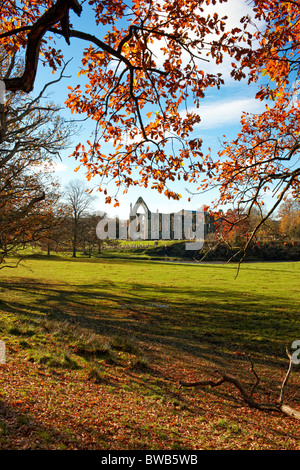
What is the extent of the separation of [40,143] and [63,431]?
13.3m

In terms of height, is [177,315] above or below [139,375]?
below

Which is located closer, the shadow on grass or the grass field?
the grass field

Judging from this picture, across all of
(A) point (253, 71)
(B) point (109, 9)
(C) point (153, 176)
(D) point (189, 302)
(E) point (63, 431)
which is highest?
(B) point (109, 9)

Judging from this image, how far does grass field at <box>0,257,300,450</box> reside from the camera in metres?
4.64

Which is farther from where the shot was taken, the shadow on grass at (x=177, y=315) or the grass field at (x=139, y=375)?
the shadow on grass at (x=177, y=315)

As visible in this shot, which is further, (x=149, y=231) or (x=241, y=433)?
(x=149, y=231)

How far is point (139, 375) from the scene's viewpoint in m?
7.57

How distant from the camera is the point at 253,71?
22.2 feet

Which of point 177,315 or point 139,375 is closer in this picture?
point 139,375

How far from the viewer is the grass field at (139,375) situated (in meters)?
4.64

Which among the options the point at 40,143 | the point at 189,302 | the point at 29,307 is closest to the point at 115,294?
the point at 189,302
